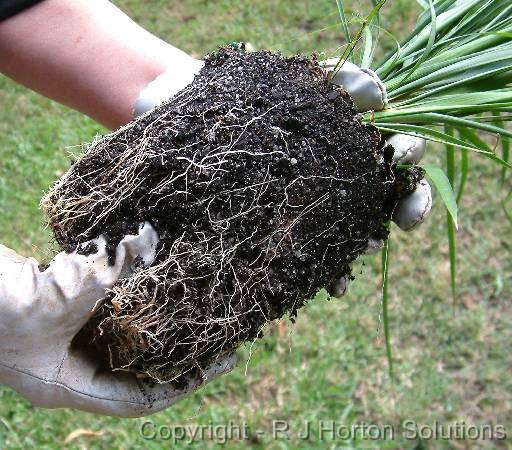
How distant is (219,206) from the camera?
1.09 metres

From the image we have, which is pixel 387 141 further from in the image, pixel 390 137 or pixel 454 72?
pixel 454 72

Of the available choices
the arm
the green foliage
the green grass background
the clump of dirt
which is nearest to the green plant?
the green foliage

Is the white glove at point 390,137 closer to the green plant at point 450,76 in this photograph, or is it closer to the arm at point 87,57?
the green plant at point 450,76

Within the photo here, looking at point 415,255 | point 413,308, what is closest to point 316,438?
point 413,308

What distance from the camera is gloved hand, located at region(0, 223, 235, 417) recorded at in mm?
1075

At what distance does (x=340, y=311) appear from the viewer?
2266 mm

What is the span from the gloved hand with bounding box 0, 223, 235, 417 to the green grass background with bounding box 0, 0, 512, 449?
462mm

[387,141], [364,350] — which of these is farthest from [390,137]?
[364,350]

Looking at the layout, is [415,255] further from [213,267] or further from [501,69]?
[213,267]

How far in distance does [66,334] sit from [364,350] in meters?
1.27

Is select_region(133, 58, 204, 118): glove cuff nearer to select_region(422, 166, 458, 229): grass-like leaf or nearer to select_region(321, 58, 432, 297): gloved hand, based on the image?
select_region(321, 58, 432, 297): gloved hand

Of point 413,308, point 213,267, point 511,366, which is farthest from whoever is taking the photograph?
point 413,308

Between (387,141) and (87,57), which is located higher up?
(87,57)

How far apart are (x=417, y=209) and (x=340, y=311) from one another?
3.35 ft
